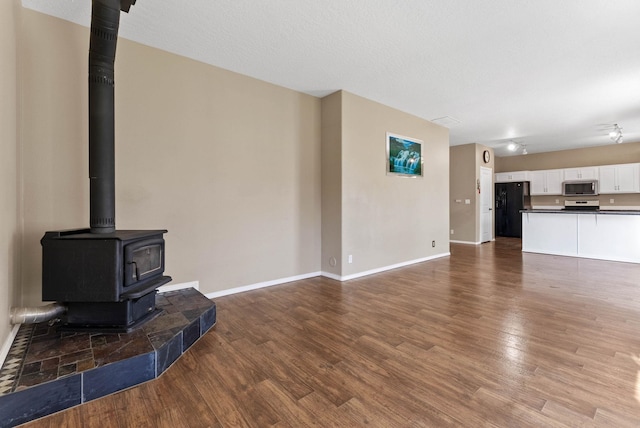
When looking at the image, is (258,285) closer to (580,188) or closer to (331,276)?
(331,276)

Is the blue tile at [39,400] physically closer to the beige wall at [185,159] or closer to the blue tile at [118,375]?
the blue tile at [118,375]

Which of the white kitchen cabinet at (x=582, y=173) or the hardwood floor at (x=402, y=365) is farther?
the white kitchen cabinet at (x=582, y=173)

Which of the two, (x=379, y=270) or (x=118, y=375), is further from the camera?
(x=379, y=270)

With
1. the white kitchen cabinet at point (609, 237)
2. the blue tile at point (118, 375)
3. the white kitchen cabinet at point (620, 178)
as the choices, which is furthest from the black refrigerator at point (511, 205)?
the blue tile at point (118, 375)

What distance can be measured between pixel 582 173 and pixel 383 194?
23.5 feet

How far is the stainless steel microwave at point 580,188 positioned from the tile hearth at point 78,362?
1021 centimetres

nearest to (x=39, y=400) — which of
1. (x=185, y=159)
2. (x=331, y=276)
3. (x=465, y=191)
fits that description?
(x=185, y=159)

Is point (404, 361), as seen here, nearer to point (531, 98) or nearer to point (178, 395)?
point (178, 395)

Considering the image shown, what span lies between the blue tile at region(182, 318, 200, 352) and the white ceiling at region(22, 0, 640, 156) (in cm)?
261

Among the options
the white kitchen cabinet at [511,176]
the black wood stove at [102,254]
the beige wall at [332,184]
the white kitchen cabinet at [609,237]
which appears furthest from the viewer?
the white kitchen cabinet at [511,176]

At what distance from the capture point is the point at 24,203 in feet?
7.88

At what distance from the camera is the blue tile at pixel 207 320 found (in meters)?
2.43

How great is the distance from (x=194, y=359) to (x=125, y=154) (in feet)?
6.80

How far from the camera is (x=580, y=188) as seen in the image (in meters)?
8.17
